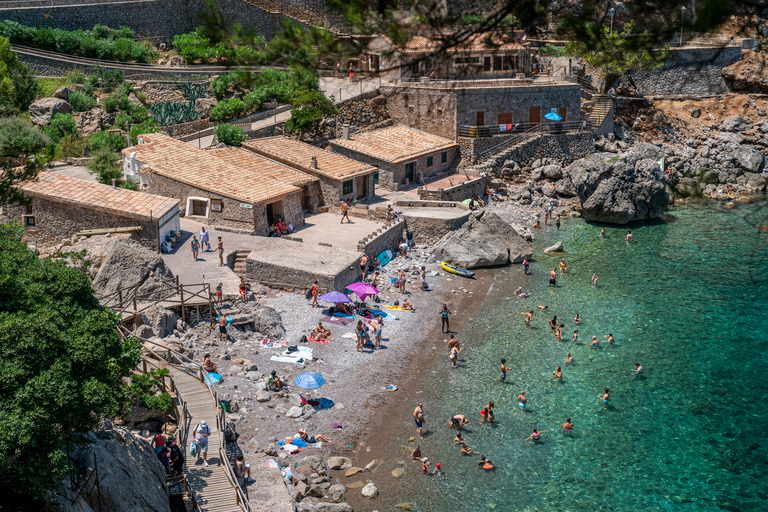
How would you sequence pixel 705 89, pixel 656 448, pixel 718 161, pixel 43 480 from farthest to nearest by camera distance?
pixel 705 89 < pixel 718 161 < pixel 656 448 < pixel 43 480

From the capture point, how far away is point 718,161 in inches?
2165

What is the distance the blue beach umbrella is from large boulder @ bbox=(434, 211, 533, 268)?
14.5 m

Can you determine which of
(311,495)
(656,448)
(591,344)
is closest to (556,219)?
(591,344)

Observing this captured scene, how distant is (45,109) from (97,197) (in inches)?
647

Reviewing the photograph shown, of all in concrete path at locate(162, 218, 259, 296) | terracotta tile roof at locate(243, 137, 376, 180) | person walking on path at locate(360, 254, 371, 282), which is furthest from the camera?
terracotta tile roof at locate(243, 137, 376, 180)

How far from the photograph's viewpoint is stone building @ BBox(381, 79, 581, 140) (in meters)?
50.5

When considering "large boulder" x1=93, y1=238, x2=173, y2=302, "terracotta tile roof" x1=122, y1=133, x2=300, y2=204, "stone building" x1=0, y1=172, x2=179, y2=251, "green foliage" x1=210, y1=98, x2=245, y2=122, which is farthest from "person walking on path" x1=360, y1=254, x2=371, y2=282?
"green foliage" x1=210, y1=98, x2=245, y2=122

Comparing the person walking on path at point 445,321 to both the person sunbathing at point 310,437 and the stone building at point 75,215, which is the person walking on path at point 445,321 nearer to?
the person sunbathing at point 310,437

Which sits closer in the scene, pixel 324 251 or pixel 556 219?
pixel 324 251

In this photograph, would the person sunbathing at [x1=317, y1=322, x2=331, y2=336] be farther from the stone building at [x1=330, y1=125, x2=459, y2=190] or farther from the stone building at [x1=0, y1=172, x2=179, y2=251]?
the stone building at [x1=330, y1=125, x2=459, y2=190]

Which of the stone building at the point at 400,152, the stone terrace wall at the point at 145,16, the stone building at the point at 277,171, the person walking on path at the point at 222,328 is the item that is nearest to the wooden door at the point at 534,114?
the stone building at the point at 400,152

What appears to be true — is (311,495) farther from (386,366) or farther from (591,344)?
(591,344)

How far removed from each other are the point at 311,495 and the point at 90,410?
8.39 meters

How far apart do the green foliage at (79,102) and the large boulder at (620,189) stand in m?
31.6
